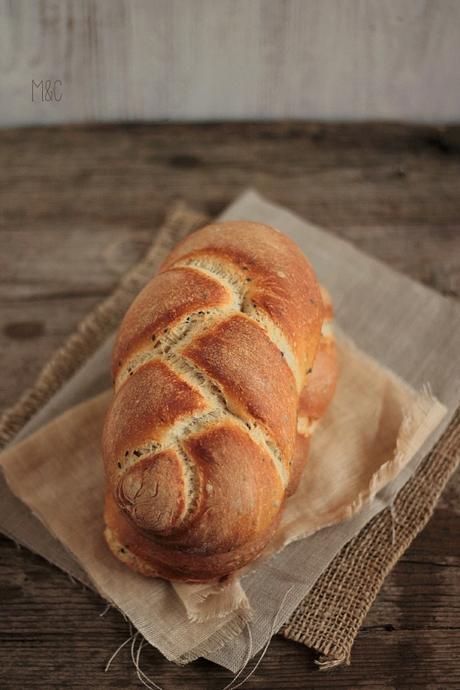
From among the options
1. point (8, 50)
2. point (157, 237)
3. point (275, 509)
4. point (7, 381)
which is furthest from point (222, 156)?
point (275, 509)

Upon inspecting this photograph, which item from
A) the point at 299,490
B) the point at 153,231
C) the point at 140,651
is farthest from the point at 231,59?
the point at 140,651

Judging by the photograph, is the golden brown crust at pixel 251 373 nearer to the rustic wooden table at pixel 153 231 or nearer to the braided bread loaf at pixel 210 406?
the braided bread loaf at pixel 210 406

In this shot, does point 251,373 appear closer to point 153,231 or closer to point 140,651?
point 140,651

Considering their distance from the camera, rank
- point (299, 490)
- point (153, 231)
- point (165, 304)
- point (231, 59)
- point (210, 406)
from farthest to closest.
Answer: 1. point (231, 59)
2. point (153, 231)
3. point (299, 490)
4. point (165, 304)
5. point (210, 406)

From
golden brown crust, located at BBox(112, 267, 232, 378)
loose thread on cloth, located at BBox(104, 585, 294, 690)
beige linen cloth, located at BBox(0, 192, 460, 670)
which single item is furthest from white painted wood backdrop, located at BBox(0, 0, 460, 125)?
loose thread on cloth, located at BBox(104, 585, 294, 690)

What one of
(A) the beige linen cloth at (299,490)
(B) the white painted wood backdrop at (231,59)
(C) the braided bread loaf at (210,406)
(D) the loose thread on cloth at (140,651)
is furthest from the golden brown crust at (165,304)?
(B) the white painted wood backdrop at (231,59)
